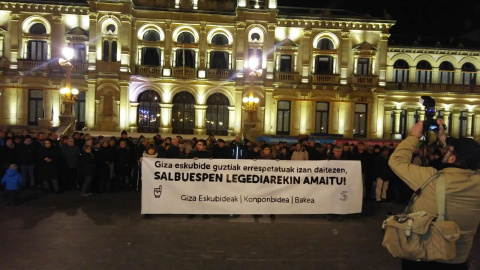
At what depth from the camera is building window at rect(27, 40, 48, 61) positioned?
36938 mm

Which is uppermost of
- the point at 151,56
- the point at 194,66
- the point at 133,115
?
the point at 151,56

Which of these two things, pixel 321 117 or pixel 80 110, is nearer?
pixel 80 110

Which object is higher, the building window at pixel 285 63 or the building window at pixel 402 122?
the building window at pixel 285 63

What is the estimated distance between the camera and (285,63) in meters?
39.4

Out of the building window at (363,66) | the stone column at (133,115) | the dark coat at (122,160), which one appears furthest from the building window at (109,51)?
the dark coat at (122,160)

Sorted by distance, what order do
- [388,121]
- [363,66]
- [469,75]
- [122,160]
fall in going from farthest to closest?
[469,75]
[388,121]
[363,66]
[122,160]

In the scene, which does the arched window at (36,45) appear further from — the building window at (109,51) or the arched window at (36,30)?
the building window at (109,51)

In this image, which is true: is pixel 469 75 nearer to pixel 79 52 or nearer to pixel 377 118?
pixel 377 118

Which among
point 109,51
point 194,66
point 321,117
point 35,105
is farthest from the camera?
point 321,117

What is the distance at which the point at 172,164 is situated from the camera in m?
11.0

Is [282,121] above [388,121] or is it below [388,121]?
below

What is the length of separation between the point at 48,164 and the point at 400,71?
36465 millimetres

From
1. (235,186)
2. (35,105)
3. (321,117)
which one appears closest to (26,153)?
(235,186)

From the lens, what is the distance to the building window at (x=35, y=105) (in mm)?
36906
